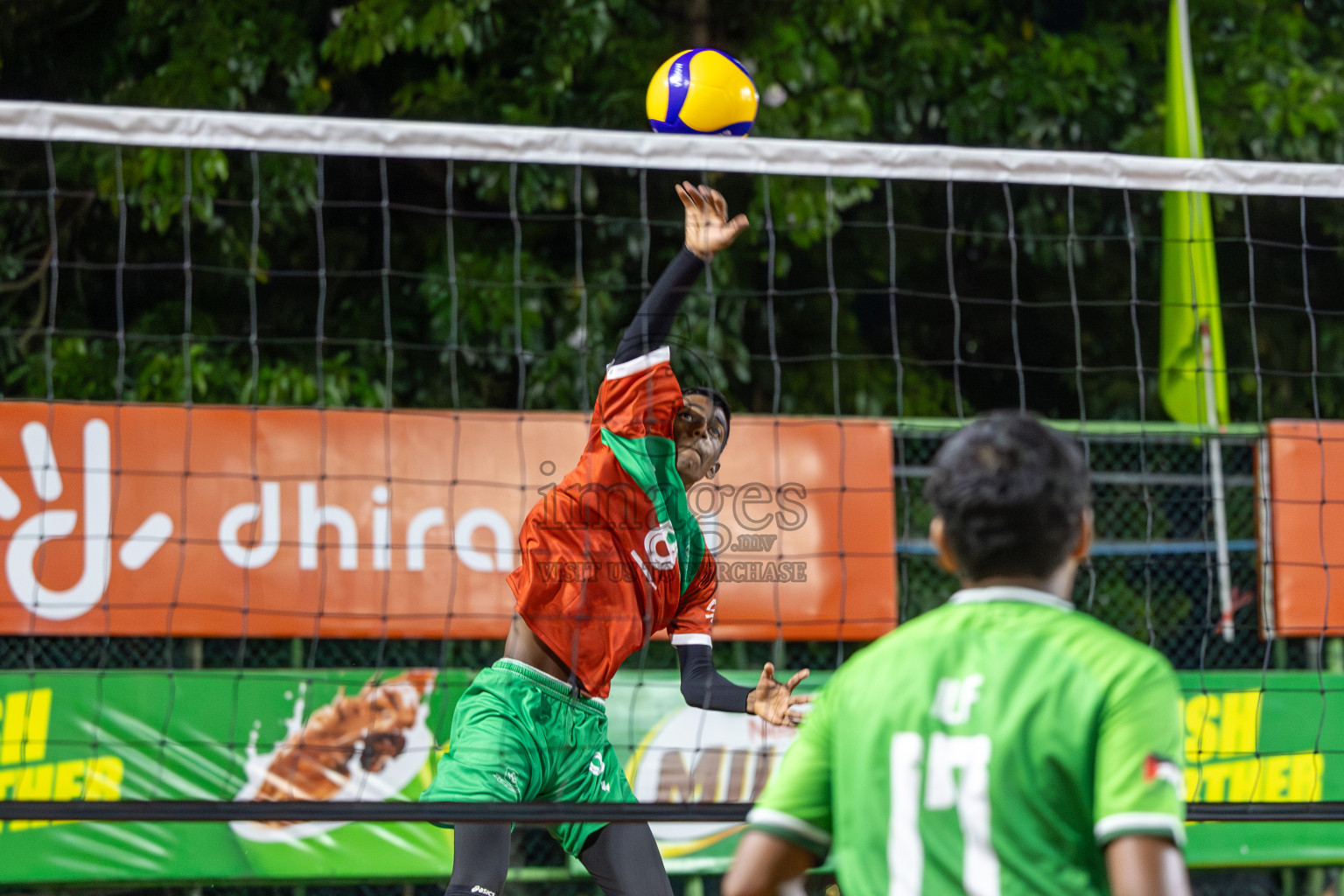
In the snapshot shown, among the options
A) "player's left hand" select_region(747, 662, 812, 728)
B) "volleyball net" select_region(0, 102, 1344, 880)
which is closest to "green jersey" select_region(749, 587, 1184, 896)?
"player's left hand" select_region(747, 662, 812, 728)

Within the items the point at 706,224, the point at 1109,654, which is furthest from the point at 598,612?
the point at 1109,654

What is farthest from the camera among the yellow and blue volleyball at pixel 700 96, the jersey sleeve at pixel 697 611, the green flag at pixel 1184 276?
the green flag at pixel 1184 276

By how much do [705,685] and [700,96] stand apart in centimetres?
193

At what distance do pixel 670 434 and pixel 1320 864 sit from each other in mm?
4671

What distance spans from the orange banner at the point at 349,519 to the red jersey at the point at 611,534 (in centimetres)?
240

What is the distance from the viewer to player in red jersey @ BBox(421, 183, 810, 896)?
11.4 ft

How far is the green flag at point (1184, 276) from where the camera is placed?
24.3 ft

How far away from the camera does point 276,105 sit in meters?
8.75

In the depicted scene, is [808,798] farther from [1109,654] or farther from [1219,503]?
[1219,503]

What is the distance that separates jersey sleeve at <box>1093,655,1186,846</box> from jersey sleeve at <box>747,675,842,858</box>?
34 centimetres

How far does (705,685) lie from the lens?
3.66m

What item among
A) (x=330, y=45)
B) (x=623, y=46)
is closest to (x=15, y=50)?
(x=330, y=45)

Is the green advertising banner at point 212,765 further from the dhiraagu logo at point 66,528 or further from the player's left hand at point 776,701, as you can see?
the player's left hand at point 776,701

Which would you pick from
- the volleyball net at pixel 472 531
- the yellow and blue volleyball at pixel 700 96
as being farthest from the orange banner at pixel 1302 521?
the yellow and blue volleyball at pixel 700 96
